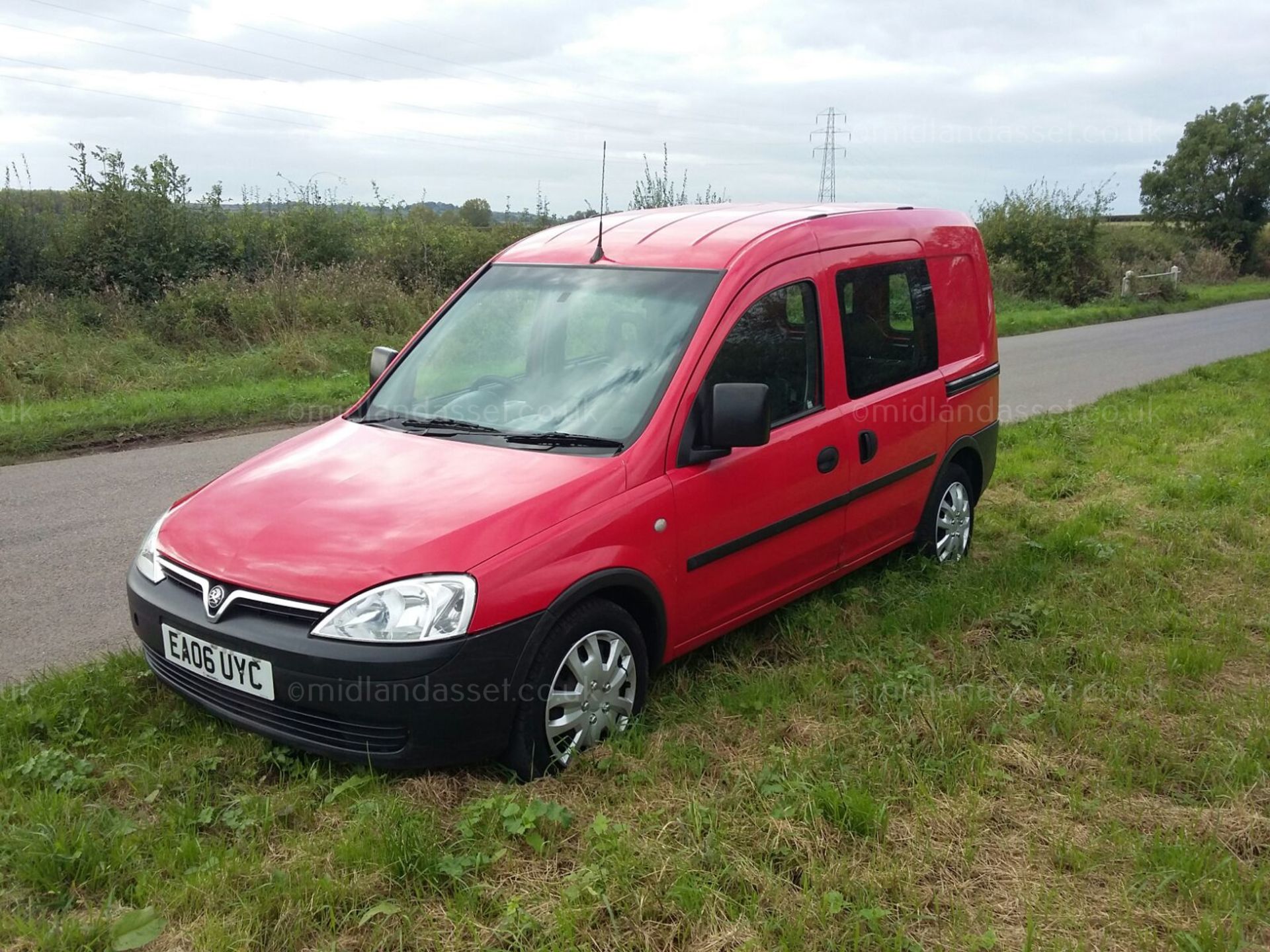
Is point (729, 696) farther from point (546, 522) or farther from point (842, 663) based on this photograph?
point (546, 522)

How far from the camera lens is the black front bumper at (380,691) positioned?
127 inches

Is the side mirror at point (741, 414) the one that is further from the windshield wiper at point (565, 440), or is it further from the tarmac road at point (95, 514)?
the tarmac road at point (95, 514)

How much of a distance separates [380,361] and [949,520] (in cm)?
335

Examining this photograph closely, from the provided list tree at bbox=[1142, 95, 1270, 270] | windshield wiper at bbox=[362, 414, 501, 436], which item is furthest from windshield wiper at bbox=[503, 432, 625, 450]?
tree at bbox=[1142, 95, 1270, 270]

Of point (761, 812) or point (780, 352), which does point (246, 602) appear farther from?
point (780, 352)

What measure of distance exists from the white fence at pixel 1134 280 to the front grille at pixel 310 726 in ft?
87.2

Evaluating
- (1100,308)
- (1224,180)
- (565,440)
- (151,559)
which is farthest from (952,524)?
(1224,180)

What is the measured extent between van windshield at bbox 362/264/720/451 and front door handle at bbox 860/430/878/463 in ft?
3.91

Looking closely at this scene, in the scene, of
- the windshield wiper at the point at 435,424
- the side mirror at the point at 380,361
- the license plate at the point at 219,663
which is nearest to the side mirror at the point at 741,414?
the windshield wiper at the point at 435,424

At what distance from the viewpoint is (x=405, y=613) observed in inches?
128

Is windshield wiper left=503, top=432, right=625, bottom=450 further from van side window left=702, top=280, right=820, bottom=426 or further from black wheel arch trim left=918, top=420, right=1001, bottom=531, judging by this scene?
black wheel arch trim left=918, top=420, right=1001, bottom=531

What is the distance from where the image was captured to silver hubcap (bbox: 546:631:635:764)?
3.59 m

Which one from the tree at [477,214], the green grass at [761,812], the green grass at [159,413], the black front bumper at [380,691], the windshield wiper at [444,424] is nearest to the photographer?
the green grass at [761,812]

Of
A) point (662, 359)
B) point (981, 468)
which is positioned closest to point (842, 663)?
point (662, 359)
